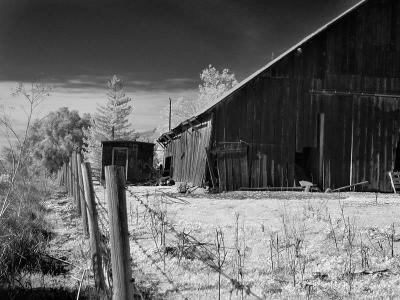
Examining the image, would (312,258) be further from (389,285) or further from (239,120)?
(239,120)

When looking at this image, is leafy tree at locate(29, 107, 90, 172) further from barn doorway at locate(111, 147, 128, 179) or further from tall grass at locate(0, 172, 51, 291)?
tall grass at locate(0, 172, 51, 291)

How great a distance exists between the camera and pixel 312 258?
237 inches

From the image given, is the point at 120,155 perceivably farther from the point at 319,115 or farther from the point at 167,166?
the point at 319,115

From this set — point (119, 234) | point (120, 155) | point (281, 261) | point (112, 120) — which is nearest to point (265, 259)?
point (281, 261)

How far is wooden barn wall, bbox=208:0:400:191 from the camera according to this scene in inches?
679

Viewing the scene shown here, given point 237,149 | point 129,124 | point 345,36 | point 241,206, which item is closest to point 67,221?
point 241,206

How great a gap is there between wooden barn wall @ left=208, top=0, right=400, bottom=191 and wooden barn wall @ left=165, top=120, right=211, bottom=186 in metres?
0.91

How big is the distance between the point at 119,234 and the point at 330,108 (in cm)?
1590

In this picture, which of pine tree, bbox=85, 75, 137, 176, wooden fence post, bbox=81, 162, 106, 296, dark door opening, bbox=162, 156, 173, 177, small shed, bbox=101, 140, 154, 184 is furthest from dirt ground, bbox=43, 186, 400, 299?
pine tree, bbox=85, 75, 137, 176

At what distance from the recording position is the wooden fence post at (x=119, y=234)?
3.29 m

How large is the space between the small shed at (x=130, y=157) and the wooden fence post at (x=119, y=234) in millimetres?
24037

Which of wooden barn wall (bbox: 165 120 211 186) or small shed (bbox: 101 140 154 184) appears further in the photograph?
small shed (bbox: 101 140 154 184)

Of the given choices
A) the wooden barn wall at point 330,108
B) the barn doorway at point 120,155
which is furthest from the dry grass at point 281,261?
the barn doorway at point 120,155

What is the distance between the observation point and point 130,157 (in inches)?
1088
